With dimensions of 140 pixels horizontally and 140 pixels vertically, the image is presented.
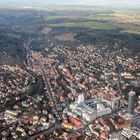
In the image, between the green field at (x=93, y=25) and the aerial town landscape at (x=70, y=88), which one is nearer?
the aerial town landscape at (x=70, y=88)

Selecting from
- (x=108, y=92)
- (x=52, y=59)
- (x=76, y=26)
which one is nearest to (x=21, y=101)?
(x=108, y=92)

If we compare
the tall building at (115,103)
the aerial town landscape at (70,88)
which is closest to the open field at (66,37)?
the aerial town landscape at (70,88)

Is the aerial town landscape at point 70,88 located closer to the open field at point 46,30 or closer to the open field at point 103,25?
the open field at point 46,30

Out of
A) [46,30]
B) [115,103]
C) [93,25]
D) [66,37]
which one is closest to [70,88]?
[115,103]

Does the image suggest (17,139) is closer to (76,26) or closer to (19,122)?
(19,122)

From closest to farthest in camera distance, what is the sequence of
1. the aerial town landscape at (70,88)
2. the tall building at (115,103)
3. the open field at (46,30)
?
the aerial town landscape at (70,88) < the tall building at (115,103) < the open field at (46,30)

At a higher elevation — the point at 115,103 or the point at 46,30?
the point at 115,103

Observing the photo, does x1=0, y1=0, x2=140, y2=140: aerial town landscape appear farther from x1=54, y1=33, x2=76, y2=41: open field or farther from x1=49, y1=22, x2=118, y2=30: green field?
x1=49, y1=22, x2=118, y2=30: green field

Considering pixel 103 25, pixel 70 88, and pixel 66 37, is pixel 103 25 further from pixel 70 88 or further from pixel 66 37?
pixel 70 88
